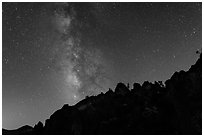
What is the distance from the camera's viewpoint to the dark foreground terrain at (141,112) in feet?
99.7

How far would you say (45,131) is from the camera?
37.1 meters

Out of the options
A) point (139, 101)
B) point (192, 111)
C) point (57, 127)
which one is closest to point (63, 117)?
point (57, 127)

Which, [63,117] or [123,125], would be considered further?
[63,117]

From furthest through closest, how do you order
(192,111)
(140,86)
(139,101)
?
1. (140,86)
2. (139,101)
3. (192,111)

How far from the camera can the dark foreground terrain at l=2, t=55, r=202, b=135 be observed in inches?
1196

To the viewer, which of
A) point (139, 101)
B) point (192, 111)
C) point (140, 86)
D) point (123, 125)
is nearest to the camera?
point (192, 111)

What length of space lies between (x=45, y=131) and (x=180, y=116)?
22811 millimetres

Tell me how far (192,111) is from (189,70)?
23.4ft

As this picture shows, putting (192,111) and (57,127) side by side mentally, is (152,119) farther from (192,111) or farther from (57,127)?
(57,127)

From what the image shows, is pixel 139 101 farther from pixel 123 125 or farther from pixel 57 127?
pixel 57 127

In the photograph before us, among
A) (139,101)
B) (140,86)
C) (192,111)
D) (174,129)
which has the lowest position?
(174,129)

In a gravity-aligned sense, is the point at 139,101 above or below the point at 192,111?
above

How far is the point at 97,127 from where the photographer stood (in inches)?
1352

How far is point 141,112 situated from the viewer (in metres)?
33.2
